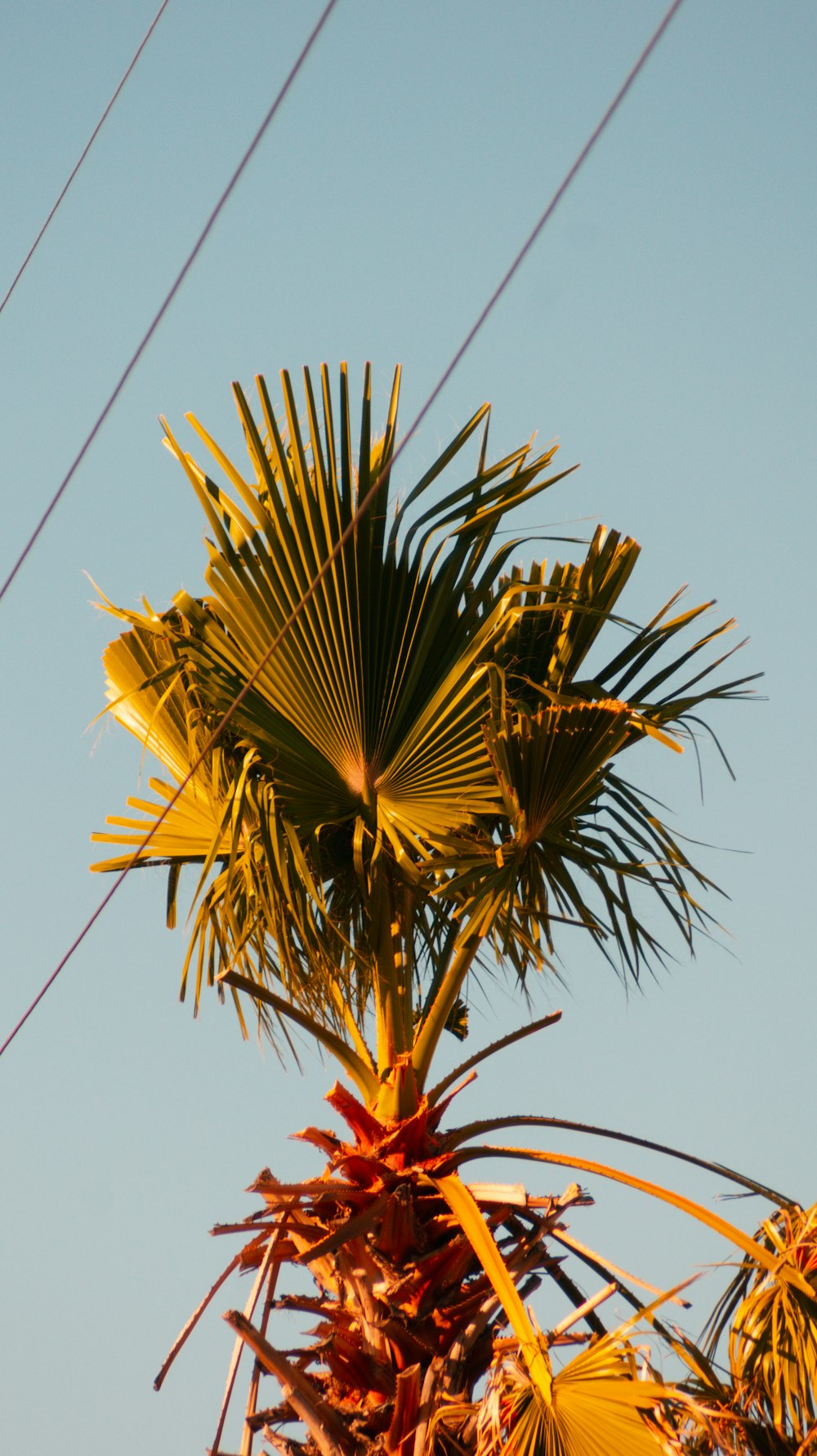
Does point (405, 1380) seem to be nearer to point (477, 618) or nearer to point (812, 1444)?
Result: point (812, 1444)

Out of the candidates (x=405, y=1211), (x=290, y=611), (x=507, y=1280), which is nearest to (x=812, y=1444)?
A: (x=507, y=1280)

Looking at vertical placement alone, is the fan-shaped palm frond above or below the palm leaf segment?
below

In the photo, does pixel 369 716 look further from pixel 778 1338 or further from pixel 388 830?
pixel 778 1338

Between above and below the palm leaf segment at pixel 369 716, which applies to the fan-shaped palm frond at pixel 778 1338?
below

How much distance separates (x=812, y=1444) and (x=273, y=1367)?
5.00 ft

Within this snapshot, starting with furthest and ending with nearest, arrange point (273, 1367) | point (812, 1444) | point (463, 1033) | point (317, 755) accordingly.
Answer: point (463, 1033), point (317, 755), point (273, 1367), point (812, 1444)

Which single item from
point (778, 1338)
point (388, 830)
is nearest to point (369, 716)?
point (388, 830)

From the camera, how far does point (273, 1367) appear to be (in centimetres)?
457

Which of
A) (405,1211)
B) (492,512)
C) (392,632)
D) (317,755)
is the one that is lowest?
(405,1211)

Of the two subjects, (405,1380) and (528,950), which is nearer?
(405,1380)

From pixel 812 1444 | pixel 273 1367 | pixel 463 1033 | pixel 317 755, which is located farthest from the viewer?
pixel 463 1033

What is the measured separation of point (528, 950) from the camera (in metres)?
5.39

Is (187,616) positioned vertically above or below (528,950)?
above

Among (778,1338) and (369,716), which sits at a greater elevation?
(369,716)
